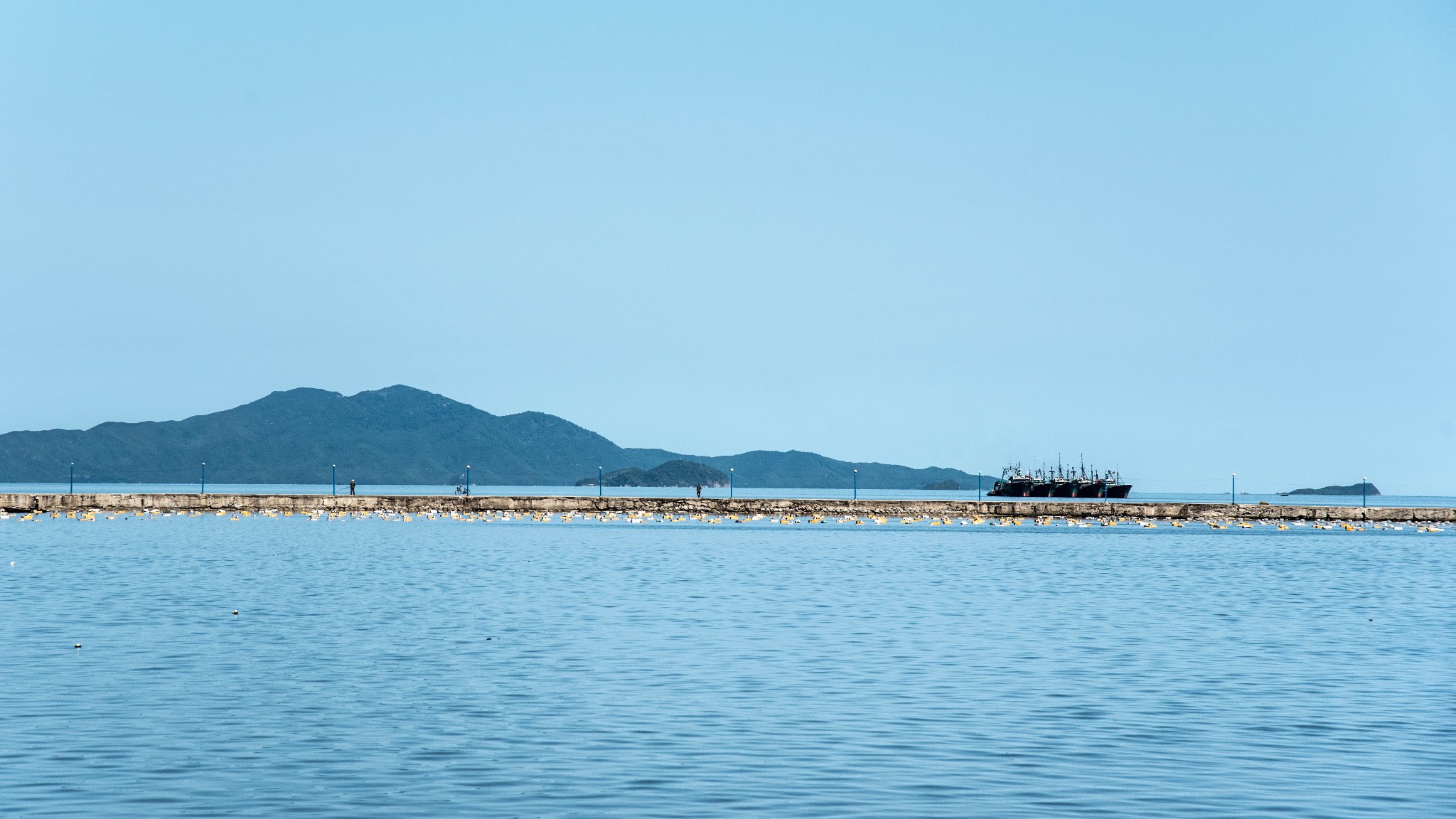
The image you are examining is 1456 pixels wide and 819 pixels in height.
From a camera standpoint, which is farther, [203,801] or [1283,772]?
[1283,772]

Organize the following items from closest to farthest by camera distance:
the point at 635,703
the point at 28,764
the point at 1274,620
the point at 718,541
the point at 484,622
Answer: the point at 28,764, the point at 635,703, the point at 484,622, the point at 1274,620, the point at 718,541

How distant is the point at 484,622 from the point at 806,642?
751 cm

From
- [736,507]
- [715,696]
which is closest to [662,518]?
[736,507]

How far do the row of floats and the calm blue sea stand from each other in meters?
60.2

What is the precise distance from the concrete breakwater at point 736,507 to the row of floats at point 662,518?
52 centimetres

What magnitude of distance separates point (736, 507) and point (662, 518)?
6.35 m

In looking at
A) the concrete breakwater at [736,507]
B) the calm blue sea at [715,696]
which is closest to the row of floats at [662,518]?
the concrete breakwater at [736,507]

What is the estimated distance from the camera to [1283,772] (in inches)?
654

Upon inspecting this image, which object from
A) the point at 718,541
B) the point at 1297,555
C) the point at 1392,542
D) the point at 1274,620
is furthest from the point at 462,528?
the point at 1274,620

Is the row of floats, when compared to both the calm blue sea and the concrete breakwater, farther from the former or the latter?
the calm blue sea

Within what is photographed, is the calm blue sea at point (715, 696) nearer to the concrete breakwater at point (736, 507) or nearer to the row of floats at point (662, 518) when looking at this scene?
the row of floats at point (662, 518)

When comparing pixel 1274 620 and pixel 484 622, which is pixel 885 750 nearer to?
pixel 484 622

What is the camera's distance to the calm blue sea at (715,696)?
15156mm

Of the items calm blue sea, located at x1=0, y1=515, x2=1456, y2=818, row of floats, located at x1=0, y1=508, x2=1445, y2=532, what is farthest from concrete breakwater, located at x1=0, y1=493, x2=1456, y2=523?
calm blue sea, located at x1=0, y1=515, x2=1456, y2=818
